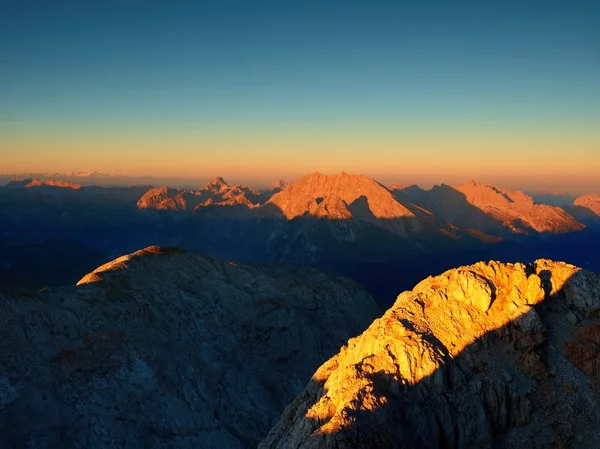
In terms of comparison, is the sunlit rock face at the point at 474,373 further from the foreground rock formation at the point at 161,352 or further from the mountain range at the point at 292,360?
the foreground rock formation at the point at 161,352

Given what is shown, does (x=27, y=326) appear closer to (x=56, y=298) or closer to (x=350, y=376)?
(x=56, y=298)

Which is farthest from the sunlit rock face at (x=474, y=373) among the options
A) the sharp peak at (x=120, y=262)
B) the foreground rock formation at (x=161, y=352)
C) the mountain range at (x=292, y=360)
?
the sharp peak at (x=120, y=262)

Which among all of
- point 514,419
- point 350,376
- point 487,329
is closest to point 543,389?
point 514,419

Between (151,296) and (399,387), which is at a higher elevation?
(399,387)

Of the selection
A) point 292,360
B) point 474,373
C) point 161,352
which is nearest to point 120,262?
point 161,352

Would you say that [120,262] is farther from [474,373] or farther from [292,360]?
[474,373]

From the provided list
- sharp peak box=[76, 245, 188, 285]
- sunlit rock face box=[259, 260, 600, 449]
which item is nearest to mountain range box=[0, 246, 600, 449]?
sunlit rock face box=[259, 260, 600, 449]
